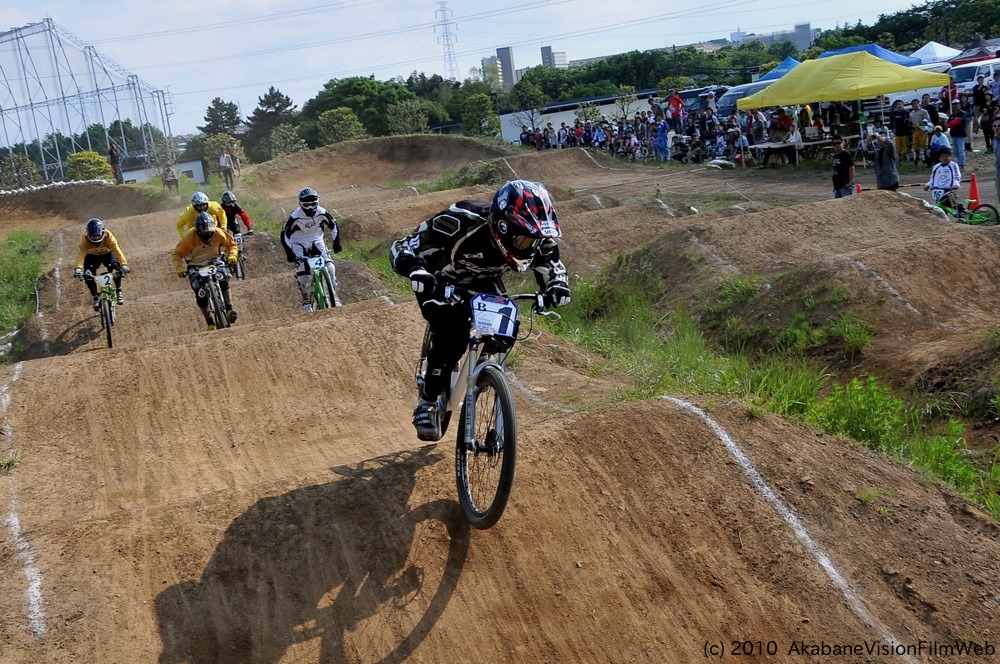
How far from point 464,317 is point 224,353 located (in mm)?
4463

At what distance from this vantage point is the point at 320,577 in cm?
519

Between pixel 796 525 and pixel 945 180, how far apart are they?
14.5m

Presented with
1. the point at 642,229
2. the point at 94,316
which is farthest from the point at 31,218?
the point at 642,229

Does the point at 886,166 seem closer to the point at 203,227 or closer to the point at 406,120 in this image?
the point at 203,227

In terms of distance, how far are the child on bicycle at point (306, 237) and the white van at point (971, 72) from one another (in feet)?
98.7

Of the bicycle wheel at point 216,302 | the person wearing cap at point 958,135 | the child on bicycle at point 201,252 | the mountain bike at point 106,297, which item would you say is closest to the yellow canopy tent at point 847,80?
the person wearing cap at point 958,135

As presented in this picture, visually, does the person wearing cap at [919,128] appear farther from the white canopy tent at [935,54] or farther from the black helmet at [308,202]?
the black helmet at [308,202]

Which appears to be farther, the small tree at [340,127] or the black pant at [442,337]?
the small tree at [340,127]

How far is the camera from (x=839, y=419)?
25.2ft

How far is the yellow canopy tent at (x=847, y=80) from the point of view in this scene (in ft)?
81.7

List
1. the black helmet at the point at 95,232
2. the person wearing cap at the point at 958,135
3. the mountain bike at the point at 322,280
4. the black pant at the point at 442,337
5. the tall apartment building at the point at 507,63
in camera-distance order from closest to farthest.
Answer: the black pant at the point at 442,337 → the mountain bike at the point at 322,280 → the black helmet at the point at 95,232 → the person wearing cap at the point at 958,135 → the tall apartment building at the point at 507,63

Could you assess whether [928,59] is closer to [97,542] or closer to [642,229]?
[642,229]

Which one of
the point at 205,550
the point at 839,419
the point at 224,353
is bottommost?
the point at 839,419

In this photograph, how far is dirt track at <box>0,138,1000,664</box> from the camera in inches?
188
